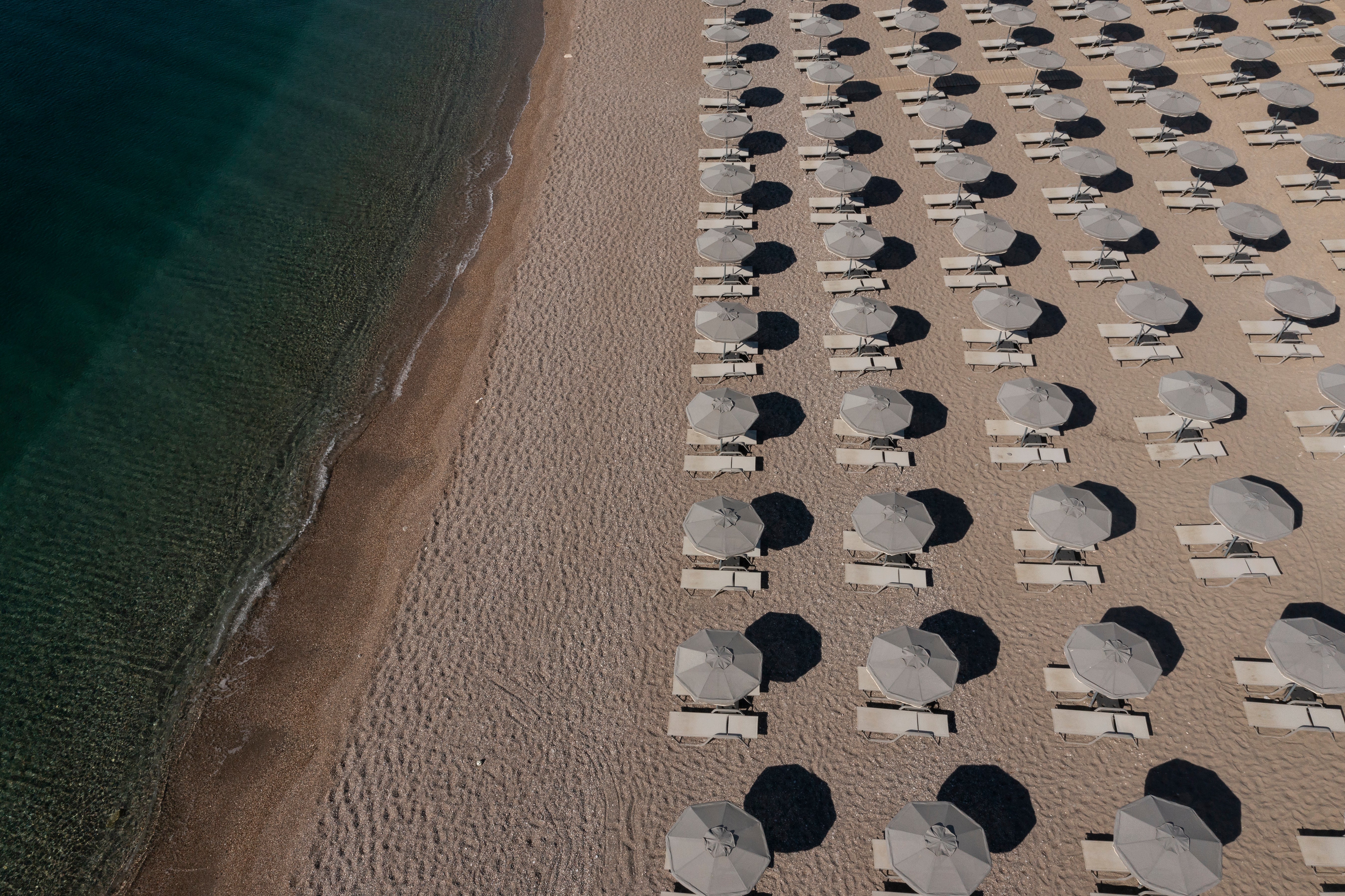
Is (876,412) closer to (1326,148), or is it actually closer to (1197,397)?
(1197,397)

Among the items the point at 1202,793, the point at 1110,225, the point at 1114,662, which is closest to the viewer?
the point at 1202,793

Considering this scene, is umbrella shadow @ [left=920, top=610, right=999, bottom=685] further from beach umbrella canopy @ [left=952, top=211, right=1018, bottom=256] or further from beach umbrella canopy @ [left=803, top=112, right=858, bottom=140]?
beach umbrella canopy @ [left=803, top=112, right=858, bottom=140]

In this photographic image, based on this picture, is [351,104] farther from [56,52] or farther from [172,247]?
[56,52]

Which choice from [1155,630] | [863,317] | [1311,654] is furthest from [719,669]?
[1311,654]

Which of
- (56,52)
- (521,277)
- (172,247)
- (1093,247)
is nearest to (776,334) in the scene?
(521,277)

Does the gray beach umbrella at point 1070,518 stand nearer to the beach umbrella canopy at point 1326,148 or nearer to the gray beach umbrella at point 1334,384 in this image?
the gray beach umbrella at point 1334,384
